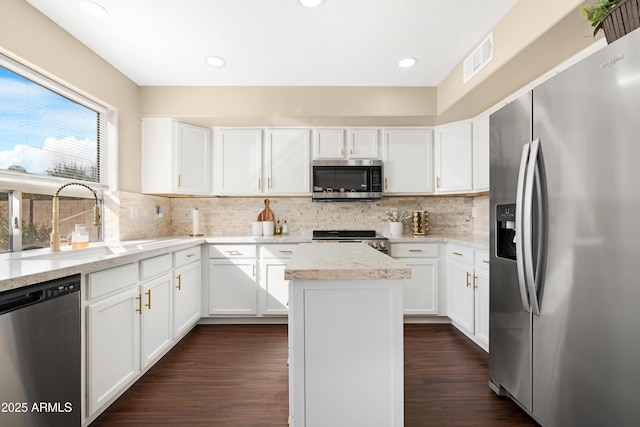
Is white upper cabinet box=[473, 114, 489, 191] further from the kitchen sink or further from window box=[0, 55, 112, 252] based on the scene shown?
window box=[0, 55, 112, 252]

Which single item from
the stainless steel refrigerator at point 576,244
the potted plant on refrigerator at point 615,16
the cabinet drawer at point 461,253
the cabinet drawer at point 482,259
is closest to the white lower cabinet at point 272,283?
the cabinet drawer at point 461,253

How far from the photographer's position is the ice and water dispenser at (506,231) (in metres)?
1.89

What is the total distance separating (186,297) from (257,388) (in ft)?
4.11

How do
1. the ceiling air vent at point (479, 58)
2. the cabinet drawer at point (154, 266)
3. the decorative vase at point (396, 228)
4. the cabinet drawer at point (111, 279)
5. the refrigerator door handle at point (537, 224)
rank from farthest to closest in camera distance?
the decorative vase at point (396, 228)
the ceiling air vent at point (479, 58)
the cabinet drawer at point (154, 266)
the cabinet drawer at point (111, 279)
the refrigerator door handle at point (537, 224)

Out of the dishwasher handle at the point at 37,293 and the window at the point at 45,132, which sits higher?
the window at the point at 45,132

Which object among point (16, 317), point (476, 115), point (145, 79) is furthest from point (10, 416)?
point (476, 115)

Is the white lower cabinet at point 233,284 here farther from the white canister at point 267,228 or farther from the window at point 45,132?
the window at point 45,132

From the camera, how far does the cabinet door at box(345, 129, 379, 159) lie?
3742mm

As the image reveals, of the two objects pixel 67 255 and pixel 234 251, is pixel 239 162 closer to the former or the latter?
pixel 234 251

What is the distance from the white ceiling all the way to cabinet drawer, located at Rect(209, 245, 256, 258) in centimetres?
170

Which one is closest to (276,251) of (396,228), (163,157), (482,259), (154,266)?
(154,266)

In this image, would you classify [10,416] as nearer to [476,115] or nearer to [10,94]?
[10,94]

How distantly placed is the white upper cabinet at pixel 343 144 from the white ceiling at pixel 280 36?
62cm

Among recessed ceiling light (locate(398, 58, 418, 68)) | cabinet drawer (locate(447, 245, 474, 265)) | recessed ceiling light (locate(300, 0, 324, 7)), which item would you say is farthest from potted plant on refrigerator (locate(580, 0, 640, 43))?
cabinet drawer (locate(447, 245, 474, 265))
